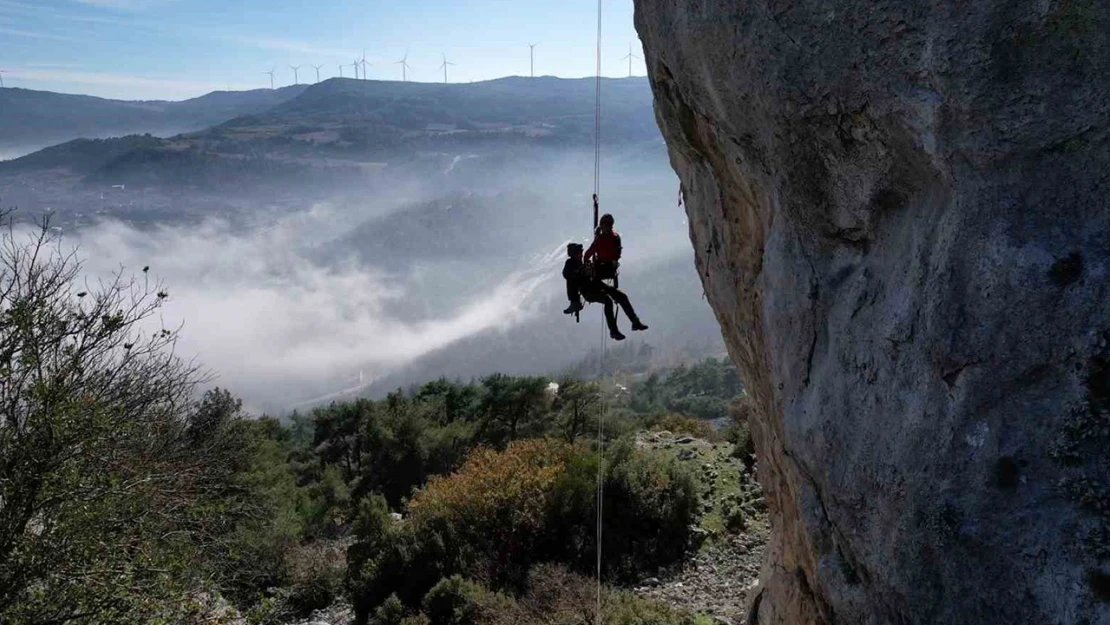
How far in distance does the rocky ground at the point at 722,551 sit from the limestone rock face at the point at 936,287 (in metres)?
7.62

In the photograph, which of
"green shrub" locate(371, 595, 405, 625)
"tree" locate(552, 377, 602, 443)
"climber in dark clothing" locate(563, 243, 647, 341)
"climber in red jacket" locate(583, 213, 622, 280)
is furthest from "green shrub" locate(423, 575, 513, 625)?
"tree" locate(552, 377, 602, 443)

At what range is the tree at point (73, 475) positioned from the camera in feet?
25.7

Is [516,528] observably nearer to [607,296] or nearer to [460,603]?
[460,603]

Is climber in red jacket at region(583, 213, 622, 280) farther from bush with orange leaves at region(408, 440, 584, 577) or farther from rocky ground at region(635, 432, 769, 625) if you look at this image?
bush with orange leaves at region(408, 440, 584, 577)

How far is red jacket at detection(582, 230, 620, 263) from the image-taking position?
922 centimetres

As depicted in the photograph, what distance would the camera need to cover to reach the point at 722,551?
14.8m

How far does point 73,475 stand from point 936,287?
8704 millimetres

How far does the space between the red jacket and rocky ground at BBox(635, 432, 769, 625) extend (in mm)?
5921

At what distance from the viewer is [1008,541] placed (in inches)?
140

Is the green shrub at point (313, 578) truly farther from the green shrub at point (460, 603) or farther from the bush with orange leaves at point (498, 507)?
the green shrub at point (460, 603)

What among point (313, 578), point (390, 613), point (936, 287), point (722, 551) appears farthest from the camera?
point (313, 578)

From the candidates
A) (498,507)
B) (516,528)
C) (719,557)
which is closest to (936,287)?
(719,557)

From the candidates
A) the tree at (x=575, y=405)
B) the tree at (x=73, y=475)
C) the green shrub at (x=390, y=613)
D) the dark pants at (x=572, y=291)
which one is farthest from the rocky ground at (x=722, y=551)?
the tree at (x=73, y=475)

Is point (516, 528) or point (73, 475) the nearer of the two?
point (73, 475)
